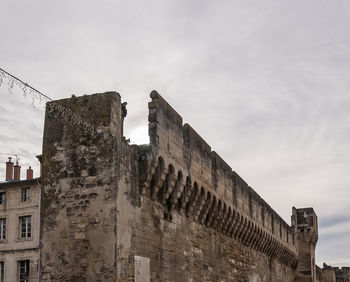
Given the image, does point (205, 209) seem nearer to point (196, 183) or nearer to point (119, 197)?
point (196, 183)

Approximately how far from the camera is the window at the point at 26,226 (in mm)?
32094

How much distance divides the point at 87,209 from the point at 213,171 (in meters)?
6.20

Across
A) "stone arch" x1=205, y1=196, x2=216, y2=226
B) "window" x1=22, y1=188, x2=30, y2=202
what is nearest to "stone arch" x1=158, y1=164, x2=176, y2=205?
"stone arch" x1=205, y1=196, x2=216, y2=226

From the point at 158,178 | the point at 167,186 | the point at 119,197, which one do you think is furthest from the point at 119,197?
the point at 167,186

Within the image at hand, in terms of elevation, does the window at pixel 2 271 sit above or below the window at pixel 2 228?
below

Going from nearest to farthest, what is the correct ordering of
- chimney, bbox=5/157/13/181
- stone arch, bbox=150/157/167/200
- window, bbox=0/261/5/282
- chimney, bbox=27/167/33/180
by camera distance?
1. stone arch, bbox=150/157/167/200
2. window, bbox=0/261/5/282
3. chimney, bbox=27/167/33/180
4. chimney, bbox=5/157/13/181

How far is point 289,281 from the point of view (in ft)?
96.7

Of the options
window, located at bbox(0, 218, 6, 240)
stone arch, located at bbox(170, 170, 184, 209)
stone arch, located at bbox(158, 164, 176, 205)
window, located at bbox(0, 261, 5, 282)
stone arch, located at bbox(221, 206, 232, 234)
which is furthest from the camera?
window, located at bbox(0, 218, 6, 240)

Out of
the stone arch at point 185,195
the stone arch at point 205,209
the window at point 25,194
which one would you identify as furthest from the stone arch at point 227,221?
the window at point 25,194

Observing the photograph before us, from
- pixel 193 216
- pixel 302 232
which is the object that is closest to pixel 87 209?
pixel 193 216

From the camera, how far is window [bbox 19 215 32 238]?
32094 mm

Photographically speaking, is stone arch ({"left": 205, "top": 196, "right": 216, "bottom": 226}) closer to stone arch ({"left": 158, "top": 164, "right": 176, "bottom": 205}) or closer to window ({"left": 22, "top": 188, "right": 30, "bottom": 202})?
stone arch ({"left": 158, "top": 164, "right": 176, "bottom": 205})

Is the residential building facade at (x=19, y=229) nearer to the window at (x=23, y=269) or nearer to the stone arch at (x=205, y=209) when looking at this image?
the window at (x=23, y=269)

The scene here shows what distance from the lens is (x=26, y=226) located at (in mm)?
32406
